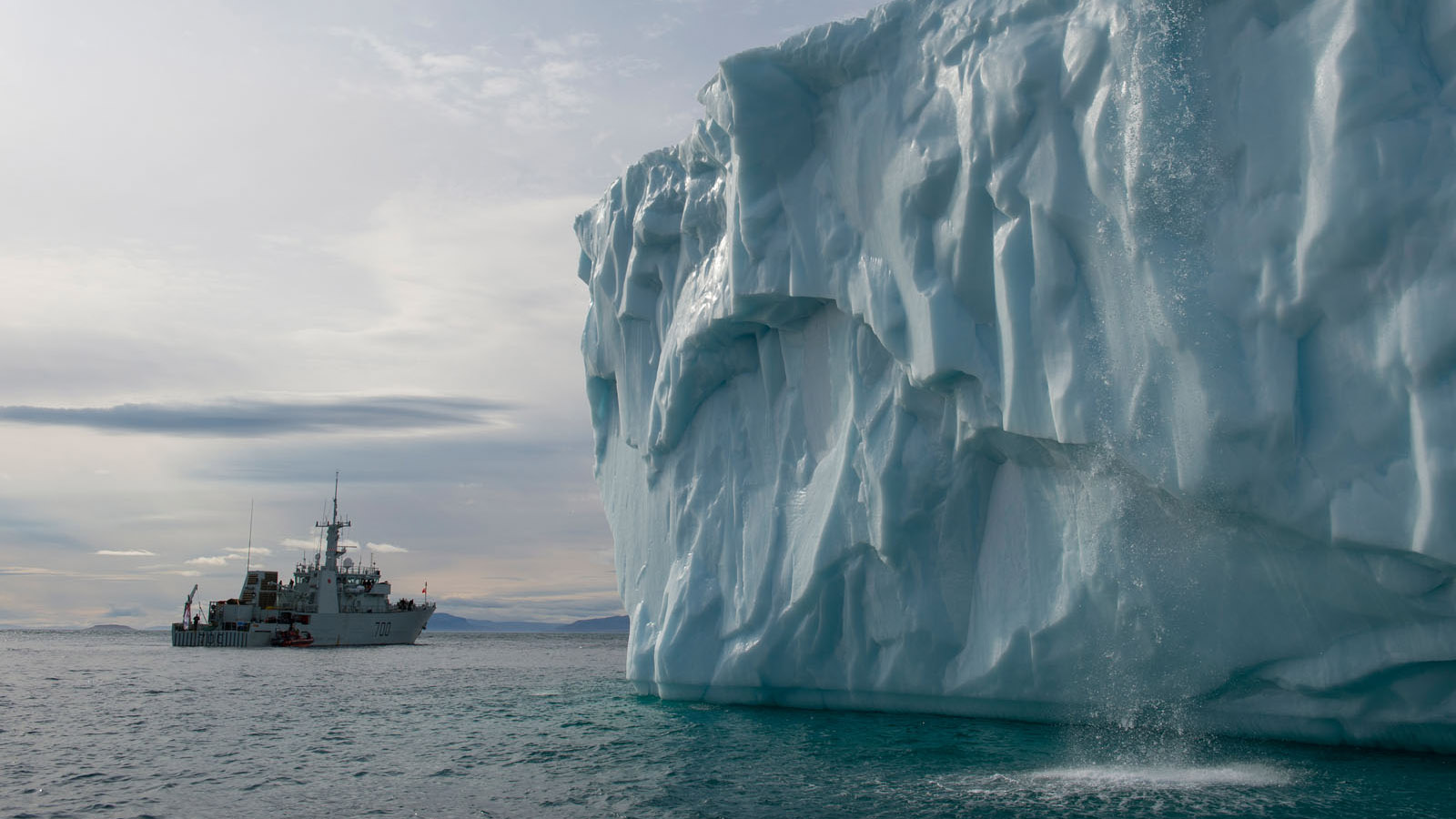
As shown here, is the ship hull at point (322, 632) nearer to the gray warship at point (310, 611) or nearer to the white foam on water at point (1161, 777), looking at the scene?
the gray warship at point (310, 611)

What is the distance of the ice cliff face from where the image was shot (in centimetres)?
752

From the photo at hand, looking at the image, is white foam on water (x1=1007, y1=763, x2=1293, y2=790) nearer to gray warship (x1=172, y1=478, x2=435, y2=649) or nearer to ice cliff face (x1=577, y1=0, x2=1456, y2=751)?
ice cliff face (x1=577, y1=0, x2=1456, y2=751)

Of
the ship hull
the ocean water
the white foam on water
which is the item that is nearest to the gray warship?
the ship hull

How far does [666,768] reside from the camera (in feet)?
32.0

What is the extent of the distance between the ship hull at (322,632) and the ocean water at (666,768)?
33.8 meters

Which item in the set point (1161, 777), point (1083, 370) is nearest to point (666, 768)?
point (1161, 777)

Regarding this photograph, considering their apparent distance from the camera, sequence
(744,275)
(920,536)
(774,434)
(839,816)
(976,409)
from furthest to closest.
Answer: (774,434) < (744,275) < (920,536) < (976,409) < (839,816)

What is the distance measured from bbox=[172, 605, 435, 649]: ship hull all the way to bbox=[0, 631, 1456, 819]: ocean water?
33.8 meters

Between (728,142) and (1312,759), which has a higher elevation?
(728,142)

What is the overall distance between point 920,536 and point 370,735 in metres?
7.99

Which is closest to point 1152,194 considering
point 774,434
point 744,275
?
point 744,275

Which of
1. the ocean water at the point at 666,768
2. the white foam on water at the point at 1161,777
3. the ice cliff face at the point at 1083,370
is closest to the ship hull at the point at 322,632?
the ocean water at the point at 666,768

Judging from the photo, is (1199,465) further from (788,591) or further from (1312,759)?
(788,591)

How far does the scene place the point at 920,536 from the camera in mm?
11352
